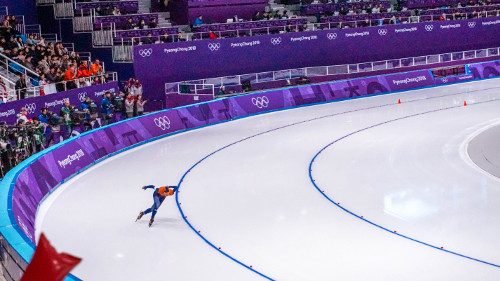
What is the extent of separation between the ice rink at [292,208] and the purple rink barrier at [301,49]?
659 centimetres

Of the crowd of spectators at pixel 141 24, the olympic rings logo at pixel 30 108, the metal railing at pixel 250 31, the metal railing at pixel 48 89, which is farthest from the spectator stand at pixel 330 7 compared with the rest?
the olympic rings logo at pixel 30 108

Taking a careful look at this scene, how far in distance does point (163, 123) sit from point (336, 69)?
11.0 meters

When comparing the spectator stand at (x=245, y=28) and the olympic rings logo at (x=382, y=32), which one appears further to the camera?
the olympic rings logo at (x=382, y=32)

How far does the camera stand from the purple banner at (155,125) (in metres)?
12.7

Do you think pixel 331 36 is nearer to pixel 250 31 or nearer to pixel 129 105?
pixel 250 31

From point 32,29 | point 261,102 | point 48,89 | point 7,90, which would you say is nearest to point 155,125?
point 48,89

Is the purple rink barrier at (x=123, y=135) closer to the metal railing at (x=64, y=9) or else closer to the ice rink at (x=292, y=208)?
the ice rink at (x=292, y=208)

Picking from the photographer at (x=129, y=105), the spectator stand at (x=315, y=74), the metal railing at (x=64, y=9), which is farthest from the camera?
the metal railing at (x=64, y=9)

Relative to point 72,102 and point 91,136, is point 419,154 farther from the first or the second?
point 72,102

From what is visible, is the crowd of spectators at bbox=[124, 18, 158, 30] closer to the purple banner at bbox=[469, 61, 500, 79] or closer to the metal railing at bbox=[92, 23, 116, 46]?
the metal railing at bbox=[92, 23, 116, 46]

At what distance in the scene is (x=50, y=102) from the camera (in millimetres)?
Result: 19344

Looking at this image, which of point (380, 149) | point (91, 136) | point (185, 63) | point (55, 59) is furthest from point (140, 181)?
point (185, 63)

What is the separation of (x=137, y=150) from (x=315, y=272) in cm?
1008

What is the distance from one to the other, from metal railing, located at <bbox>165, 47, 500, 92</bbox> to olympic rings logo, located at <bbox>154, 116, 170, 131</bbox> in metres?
4.38
